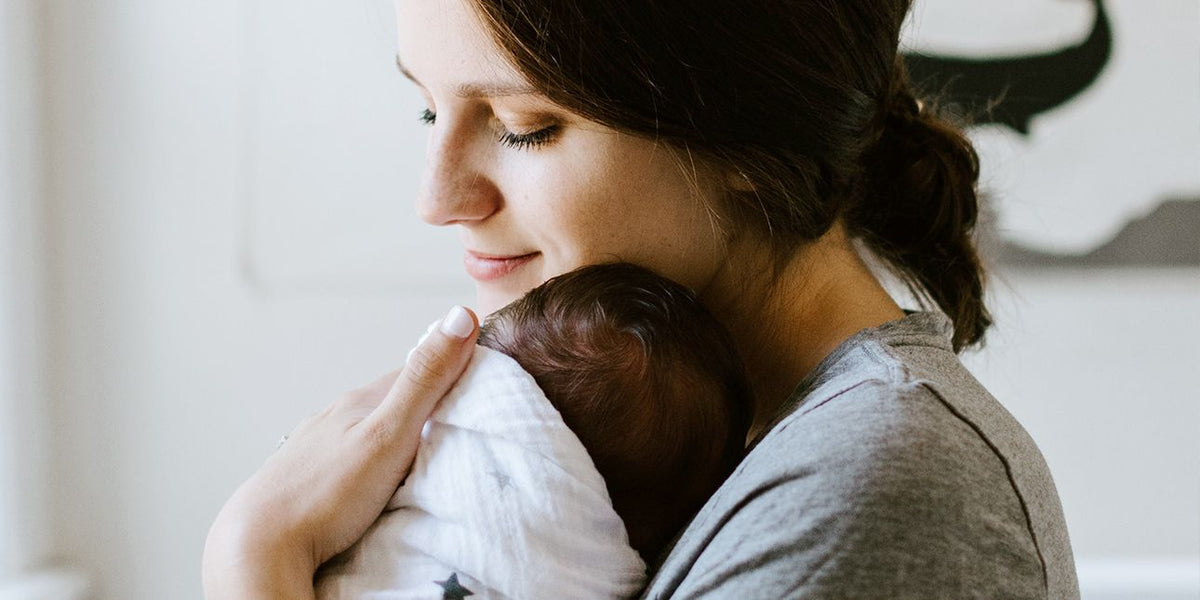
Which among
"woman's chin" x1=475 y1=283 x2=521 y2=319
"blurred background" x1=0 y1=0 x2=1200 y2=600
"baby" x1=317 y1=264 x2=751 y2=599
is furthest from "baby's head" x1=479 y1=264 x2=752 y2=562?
"blurred background" x1=0 y1=0 x2=1200 y2=600

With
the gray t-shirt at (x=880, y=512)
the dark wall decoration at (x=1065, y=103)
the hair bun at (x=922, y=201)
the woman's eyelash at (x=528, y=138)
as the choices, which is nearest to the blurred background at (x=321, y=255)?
the dark wall decoration at (x=1065, y=103)

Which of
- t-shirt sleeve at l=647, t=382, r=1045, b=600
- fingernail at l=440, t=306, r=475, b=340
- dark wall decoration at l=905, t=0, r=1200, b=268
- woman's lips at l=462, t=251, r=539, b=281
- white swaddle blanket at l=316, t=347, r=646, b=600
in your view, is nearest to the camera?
t-shirt sleeve at l=647, t=382, r=1045, b=600

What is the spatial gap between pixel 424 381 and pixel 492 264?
0.19m

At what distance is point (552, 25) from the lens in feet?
2.72

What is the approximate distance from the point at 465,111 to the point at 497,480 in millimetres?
324

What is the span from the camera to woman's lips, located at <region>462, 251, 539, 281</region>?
100 centimetres

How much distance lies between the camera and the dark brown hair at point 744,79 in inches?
32.6

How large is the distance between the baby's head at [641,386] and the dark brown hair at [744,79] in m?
0.14

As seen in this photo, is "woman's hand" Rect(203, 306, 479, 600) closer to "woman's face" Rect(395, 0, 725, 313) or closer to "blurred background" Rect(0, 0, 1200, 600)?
"woman's face" Rect(395, 0, 725, 313)

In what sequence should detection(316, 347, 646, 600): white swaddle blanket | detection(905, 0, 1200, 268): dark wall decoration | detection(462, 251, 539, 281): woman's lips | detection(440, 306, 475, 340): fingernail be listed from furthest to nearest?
detection(905, 0, 1200, 268): dark wall decoration → detection(462, 251, 539, 281): woman's lips → detection(440, 306, 475, 340): fingernail → detection(316, 347, 646, 600): white swaddle blanket

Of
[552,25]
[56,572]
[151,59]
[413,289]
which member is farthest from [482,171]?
[56,572]

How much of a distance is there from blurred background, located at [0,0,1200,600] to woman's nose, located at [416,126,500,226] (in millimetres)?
1260

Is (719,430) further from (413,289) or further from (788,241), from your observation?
(413,289)

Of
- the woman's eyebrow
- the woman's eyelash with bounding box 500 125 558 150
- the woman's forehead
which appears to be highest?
the woman's forehead
